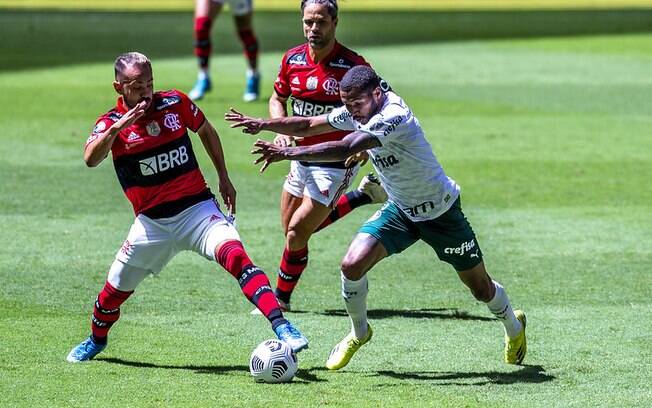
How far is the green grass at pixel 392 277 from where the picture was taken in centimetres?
838

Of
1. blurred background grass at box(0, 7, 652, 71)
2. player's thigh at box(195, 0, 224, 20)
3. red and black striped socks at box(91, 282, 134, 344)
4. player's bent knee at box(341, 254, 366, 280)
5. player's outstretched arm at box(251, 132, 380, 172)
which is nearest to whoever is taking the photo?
player's outstretched arm at box(251, 132, 380, 172)

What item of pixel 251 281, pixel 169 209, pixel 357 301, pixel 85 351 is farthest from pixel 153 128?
pixel 357 301

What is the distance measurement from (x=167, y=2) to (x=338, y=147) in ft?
103

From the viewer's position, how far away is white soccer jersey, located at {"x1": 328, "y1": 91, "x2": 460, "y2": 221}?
8.44 meters

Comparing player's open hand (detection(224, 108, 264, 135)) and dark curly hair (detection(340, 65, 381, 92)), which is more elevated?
dark curly hair (detection(340, 65, 381, 92))

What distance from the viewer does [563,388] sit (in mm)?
8328

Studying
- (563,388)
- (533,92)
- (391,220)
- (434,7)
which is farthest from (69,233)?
(434,7)

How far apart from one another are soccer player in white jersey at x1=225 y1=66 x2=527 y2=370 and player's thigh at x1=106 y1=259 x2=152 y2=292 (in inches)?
47.0

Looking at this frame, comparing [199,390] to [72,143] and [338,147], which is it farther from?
[72,143]

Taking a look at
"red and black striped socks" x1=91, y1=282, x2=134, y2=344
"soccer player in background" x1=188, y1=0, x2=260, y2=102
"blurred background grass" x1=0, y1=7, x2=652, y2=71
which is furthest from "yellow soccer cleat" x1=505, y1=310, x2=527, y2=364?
"blurred background grass" x1=0, y1=7, x2=652, y2=71

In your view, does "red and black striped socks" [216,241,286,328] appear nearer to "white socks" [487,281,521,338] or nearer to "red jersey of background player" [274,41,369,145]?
"white socks" [487,281,521,338]

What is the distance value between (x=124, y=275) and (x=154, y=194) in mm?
602

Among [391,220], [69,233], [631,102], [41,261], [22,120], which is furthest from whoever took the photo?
[631,102]

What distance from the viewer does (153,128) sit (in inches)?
347
